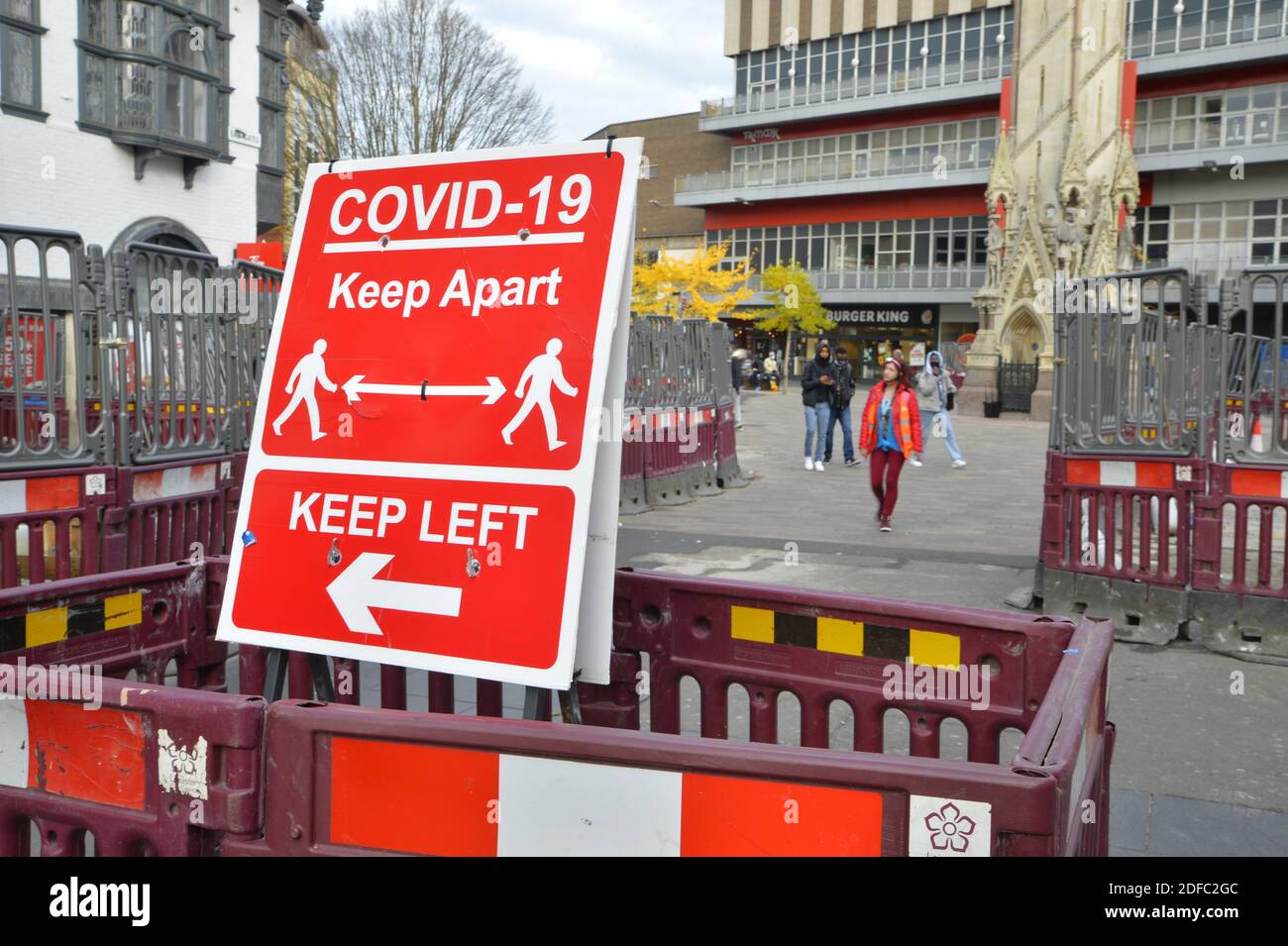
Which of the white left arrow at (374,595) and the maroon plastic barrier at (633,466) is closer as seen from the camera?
the white left arrow at (374,595)

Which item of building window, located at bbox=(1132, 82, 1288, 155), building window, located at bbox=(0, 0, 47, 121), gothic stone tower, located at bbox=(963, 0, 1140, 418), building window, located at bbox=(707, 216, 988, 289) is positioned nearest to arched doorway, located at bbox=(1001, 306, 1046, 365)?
gothic stone tower, located at bbox=(963, 0, 1140, 418)

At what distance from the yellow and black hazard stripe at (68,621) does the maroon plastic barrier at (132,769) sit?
66 cm

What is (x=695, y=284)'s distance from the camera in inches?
2169

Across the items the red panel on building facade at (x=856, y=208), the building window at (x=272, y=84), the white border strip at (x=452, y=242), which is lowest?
the white border strip at (x=452, y=242)

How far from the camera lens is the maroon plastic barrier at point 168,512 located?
6113 mm

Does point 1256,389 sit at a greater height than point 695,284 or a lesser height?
lesser

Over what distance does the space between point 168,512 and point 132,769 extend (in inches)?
174

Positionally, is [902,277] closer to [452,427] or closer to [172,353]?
[172,353]

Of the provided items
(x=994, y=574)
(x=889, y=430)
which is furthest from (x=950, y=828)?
(x=889, y=430)

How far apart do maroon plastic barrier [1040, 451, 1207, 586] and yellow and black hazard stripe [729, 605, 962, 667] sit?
4.69 metres

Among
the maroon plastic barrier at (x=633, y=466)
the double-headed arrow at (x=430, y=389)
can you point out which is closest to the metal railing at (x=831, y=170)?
the maroon plastic barrier at (x=633, y=466)

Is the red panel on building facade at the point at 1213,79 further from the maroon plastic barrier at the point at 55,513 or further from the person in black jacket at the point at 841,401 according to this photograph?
the maroon plastic barrier at the point at 55,513
